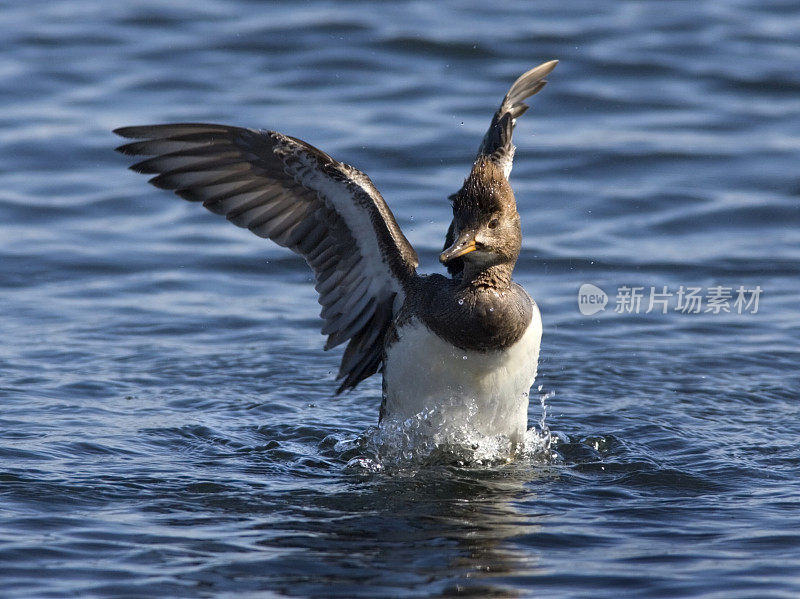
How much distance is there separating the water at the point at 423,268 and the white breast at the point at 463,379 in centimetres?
32

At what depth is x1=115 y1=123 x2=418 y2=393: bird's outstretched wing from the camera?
702 centimetres

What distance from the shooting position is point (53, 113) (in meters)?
14.4

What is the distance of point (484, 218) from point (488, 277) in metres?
0.36

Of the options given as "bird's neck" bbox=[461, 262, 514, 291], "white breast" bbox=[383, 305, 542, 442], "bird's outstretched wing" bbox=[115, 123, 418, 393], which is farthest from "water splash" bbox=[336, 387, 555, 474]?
"bird's neck" bbox=[461, 262, 514, 291]

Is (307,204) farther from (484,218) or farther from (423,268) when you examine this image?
(423,268)

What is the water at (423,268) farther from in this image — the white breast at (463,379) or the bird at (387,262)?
Answer: the bird at (387,262)

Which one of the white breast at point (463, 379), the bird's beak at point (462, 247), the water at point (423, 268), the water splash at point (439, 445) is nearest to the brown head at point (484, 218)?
the bird's beak at point (462, 247)

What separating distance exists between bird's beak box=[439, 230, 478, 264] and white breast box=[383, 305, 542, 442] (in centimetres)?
59

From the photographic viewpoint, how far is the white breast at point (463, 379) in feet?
22.5

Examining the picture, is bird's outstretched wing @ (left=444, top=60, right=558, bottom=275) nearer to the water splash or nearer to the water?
the water splash

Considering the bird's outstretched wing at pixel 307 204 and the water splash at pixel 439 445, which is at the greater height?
the bird's outstretched wing at pixel 307 204

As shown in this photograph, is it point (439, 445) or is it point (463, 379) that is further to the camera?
point (439, 445)

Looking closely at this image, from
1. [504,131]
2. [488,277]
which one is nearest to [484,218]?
[488,277]

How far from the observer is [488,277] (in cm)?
680
